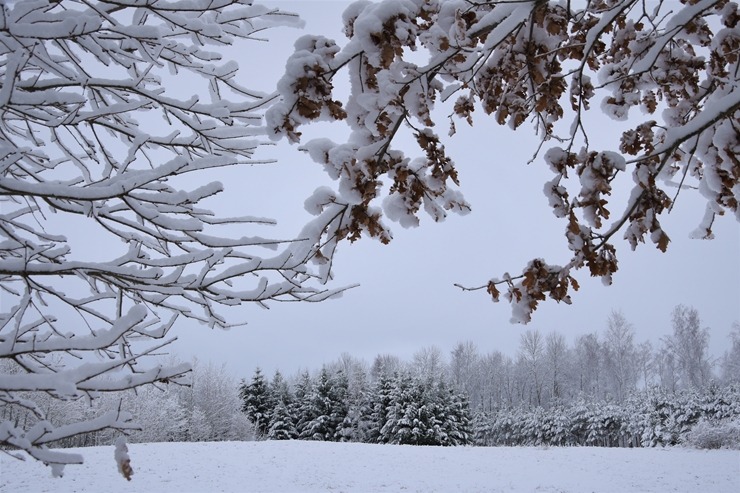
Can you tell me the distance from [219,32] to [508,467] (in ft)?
50.6

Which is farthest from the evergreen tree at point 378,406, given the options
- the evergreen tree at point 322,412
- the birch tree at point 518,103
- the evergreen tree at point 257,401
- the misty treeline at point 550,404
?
the birch tree at point 518,103

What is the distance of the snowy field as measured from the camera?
10.7m

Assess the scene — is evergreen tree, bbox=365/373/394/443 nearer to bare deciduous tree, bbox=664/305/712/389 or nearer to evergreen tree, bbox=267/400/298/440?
evergreen tree, bbox=267/400/298/440

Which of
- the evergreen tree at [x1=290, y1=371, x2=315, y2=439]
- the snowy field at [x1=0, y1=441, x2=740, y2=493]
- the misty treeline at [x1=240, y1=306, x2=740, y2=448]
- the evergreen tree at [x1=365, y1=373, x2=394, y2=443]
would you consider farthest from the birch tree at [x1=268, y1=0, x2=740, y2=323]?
the evergreen tree at [x1=290, y1=371, x2=315, y2=439]

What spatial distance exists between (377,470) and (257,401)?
68.6 ft

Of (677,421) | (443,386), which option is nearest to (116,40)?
(677,421)

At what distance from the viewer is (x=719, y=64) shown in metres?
2.42

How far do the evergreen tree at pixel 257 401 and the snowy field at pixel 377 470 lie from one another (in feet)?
50.8

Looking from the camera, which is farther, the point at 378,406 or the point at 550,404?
the point at 550,404

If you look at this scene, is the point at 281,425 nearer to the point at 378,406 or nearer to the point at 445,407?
the point at 378,406

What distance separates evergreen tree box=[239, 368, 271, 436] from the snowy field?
50.8 ft

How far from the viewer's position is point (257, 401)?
32.0 meters

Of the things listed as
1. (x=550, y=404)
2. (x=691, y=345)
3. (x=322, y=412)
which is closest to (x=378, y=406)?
(x=322, y=412)

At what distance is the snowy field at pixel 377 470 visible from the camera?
10719mm
